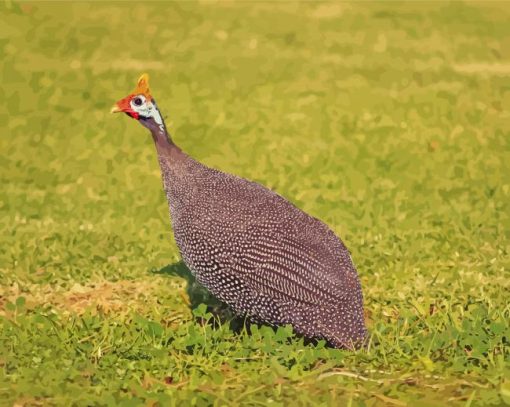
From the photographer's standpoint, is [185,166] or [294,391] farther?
[185,166]

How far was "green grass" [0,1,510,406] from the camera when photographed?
207 inches

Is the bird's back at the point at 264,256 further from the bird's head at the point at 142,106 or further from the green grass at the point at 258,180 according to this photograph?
the bird's head at the point at 142,106

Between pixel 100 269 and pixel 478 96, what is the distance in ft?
18.6

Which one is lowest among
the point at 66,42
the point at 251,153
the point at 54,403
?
the point at 54,403

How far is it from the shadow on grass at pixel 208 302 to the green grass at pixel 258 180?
0.03 m

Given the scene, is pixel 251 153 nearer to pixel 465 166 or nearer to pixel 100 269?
pixel 465 166

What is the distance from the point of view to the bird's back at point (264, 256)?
5559 millimetres

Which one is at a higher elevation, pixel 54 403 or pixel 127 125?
pixel 127 125

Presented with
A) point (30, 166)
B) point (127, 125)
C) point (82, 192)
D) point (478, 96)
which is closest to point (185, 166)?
point (82, 192)

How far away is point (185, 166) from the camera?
600cm

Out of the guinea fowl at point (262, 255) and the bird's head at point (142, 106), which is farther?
the bird's head at point (142, 106)

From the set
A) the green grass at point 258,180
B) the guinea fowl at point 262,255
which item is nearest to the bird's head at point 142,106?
the guinea fowl at point 262,255

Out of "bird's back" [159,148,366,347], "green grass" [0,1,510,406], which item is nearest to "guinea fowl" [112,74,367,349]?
"bird's back" [159,148,366,347]

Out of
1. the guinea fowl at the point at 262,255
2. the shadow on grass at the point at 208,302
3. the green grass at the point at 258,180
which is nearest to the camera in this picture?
the green grass at the point at 258,180
